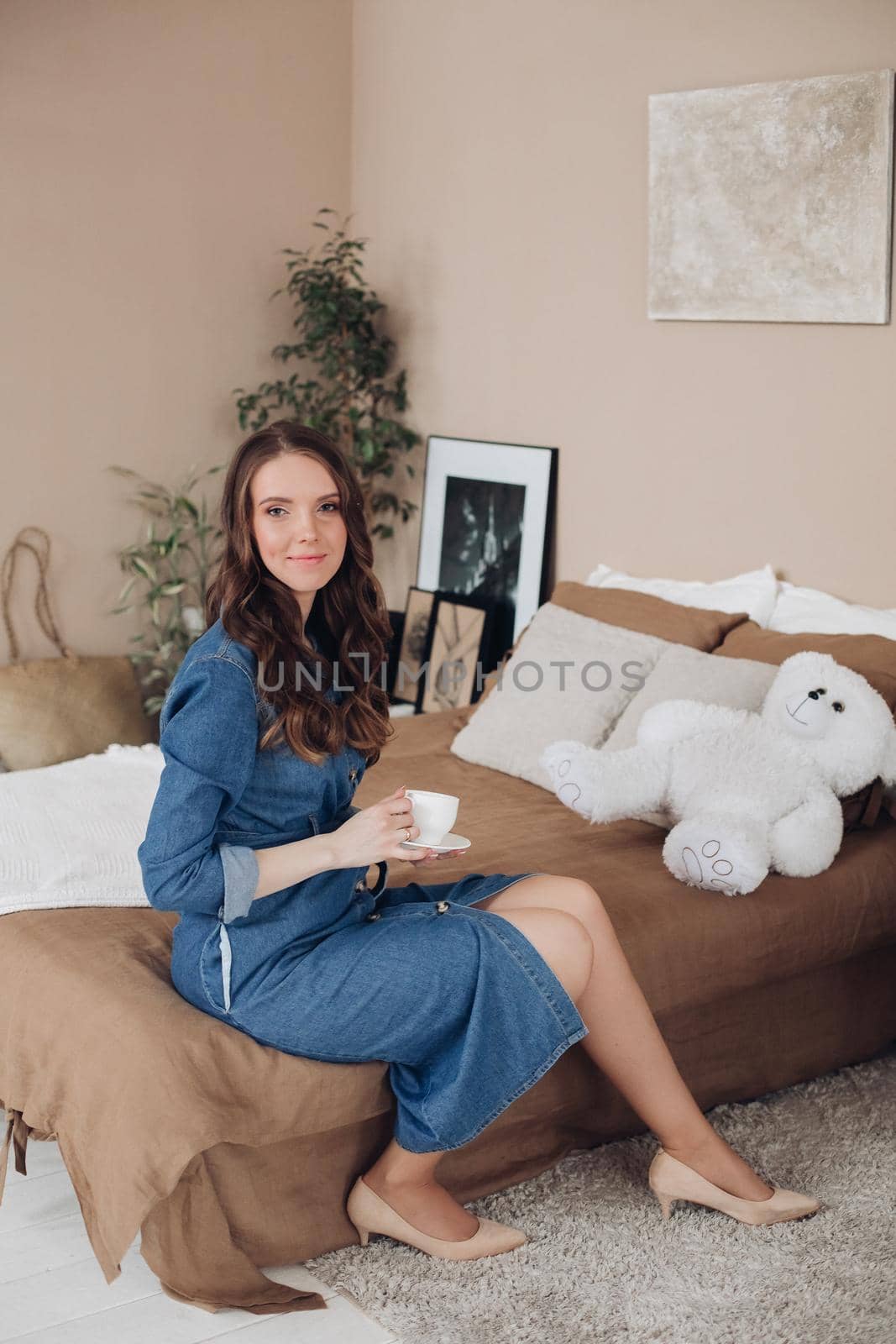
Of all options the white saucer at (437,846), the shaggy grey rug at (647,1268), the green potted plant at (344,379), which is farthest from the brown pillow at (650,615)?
the white saucer at (437,846)

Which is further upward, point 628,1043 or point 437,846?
point 437,846

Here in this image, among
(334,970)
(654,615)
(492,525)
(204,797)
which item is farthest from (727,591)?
(204,797)

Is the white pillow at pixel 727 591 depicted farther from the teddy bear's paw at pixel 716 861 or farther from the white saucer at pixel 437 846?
the white saucer at pixel 437 846

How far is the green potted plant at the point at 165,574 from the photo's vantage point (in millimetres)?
4137

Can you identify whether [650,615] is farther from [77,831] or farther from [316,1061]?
[316,1061]

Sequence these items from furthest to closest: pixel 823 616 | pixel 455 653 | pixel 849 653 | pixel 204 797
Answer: pixel 455 653, pixel 823 616, pixel 849 653, pixel 204 797

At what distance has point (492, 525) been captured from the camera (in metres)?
3.99

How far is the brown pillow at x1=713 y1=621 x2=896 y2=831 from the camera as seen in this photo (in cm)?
261

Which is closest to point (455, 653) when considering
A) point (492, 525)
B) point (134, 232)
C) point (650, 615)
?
point (492, 525)

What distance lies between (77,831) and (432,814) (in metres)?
0.99

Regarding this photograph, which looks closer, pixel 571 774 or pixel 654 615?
pixel 571 774

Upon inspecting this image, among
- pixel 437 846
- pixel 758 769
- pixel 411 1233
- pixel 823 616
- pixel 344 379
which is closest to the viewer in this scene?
pixel 437 846

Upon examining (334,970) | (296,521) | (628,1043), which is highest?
(296,521)

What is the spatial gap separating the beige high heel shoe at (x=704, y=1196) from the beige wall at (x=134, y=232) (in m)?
2.60
